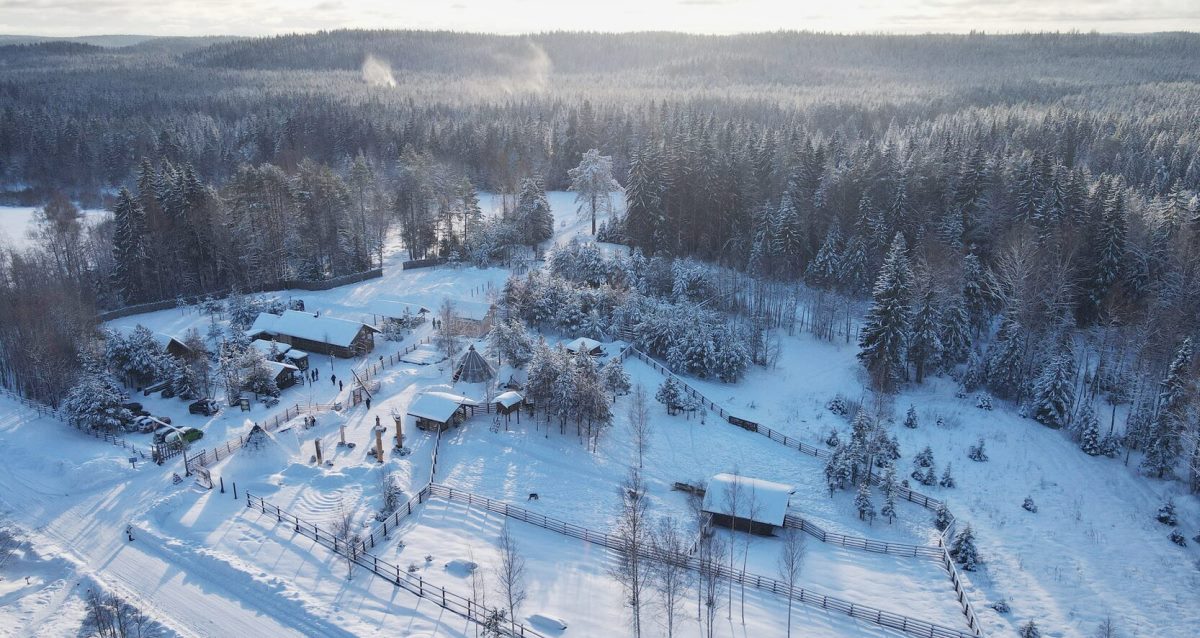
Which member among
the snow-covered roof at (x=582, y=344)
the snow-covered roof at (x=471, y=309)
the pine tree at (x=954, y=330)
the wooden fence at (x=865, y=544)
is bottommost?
the wooden fence at (x=865, y=544)

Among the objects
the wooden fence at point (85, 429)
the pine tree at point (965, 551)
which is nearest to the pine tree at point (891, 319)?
the pine tree at point (965, 551)

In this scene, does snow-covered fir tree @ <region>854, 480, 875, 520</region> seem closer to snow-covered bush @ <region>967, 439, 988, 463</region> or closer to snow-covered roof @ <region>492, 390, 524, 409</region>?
snow-covered bush @ <region>967, 439, 988, 463</region>

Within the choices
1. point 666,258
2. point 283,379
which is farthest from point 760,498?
point 666,258

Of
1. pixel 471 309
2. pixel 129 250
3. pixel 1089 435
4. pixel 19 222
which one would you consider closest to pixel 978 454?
pixel 1089 435

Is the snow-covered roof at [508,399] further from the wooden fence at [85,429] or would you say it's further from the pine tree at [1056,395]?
the pine tree at [1056,395]

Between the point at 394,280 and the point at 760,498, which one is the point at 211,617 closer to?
the point at 760,498

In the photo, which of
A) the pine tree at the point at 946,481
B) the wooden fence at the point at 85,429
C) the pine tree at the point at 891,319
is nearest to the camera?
the wooden fence at the point at 85,429
